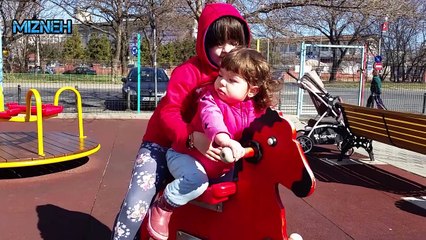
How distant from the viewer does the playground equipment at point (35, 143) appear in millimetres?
5645

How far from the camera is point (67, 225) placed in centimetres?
418

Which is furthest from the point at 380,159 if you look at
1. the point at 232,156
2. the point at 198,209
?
the point at 232,156

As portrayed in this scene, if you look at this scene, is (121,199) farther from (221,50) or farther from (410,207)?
(410,207)

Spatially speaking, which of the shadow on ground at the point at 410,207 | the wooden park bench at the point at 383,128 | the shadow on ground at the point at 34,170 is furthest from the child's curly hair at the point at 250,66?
the shadow on ground at the point at 34,170

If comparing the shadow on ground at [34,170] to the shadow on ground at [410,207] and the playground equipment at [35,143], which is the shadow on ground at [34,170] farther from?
the shadow on ground at [410,207]

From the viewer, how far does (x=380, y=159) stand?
25.9 ft

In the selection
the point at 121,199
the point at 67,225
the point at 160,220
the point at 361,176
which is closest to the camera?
the point at 160,220

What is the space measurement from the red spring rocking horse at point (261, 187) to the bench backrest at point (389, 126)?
13.3ft

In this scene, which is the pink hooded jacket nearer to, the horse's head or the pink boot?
the horse's head

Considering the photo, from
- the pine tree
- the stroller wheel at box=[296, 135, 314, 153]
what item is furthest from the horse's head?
the pine tree

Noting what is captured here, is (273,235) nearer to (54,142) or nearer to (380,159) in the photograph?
(54,142)

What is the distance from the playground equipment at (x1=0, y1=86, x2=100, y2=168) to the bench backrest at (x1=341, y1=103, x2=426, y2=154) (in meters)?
4.10

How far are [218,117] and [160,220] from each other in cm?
74

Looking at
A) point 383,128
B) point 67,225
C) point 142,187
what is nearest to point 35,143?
point 67,225
